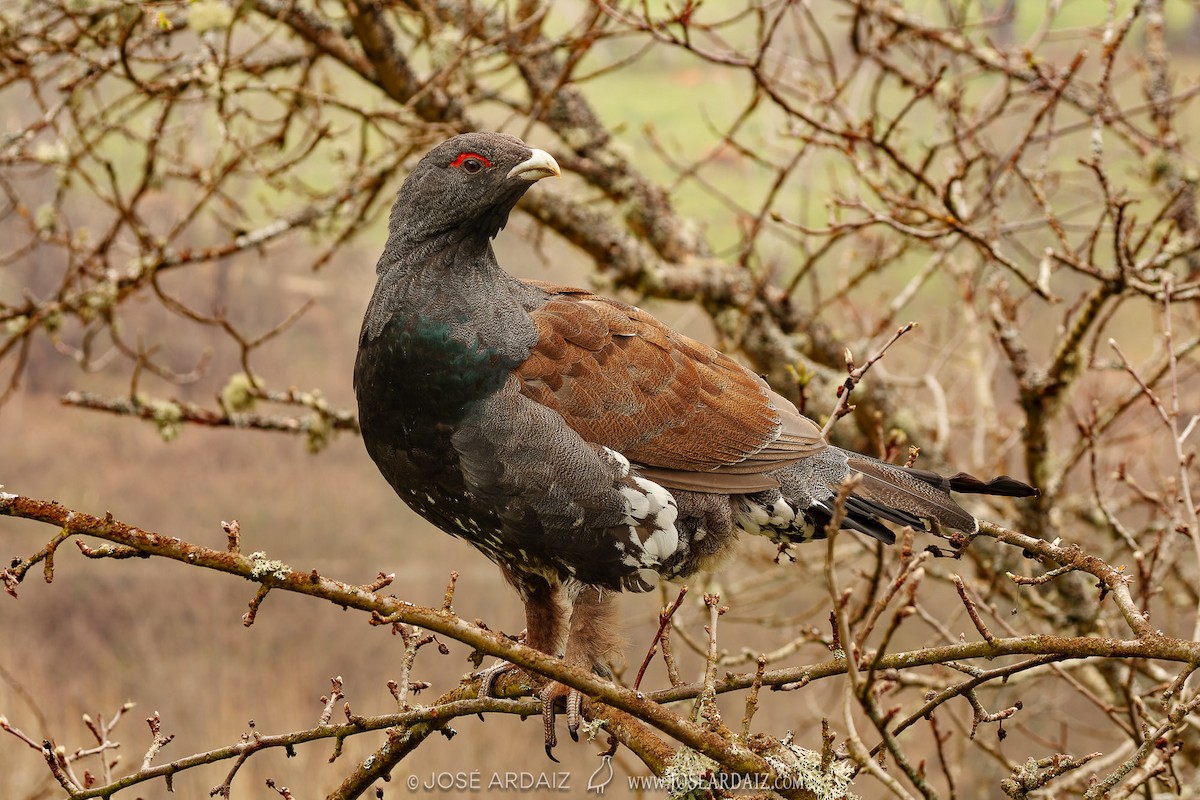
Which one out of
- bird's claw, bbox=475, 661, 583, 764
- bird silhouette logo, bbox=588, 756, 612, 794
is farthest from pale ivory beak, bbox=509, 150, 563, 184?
bird silhouette logo, bbox=588, 756, 612, 794

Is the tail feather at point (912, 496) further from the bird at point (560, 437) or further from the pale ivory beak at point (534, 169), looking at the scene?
the pale ivory beak at point (534, 169)

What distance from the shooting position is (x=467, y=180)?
7.43 feet

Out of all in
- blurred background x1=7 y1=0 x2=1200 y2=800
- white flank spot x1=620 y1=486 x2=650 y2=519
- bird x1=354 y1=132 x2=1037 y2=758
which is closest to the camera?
bird x1=354 y1=132 x2=1037 y2=758

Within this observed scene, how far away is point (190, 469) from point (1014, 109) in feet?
14.1

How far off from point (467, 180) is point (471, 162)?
4cm

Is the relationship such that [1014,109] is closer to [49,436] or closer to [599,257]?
[599,257]

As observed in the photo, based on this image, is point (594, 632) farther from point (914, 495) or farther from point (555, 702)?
point (914, 495)

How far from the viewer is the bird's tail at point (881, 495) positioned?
2305 mm

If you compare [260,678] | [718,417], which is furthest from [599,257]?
[260,678]

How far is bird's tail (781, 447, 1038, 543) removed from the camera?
2.30 metres

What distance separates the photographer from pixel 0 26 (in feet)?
11.5

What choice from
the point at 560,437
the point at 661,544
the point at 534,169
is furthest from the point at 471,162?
the point at 661,544

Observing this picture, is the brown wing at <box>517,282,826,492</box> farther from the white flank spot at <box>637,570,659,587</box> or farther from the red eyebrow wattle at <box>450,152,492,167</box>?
the red eyebrow wattle at <box>450,152,492,167</box>

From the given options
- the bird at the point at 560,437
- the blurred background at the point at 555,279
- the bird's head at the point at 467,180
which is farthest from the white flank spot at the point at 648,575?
the bird's head at the point at 467,180
